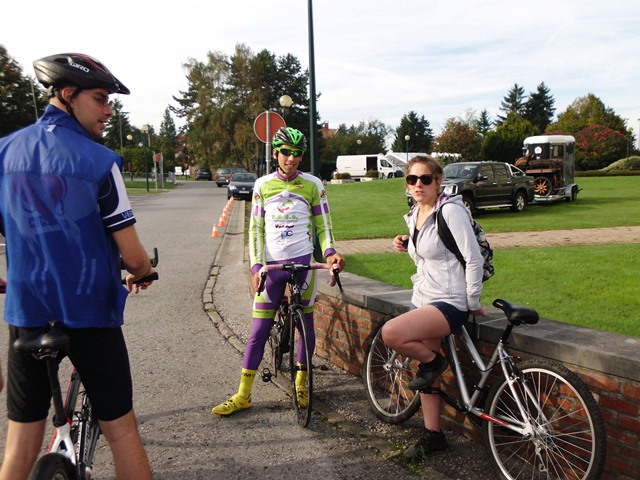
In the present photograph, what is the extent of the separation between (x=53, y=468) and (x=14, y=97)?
39.2m

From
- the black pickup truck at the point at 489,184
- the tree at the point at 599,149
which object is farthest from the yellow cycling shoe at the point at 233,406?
the tree at the point at 599,149

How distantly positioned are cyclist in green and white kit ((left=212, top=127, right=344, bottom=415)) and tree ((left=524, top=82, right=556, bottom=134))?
103 m

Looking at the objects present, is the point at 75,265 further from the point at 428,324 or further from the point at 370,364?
the point at 370,364

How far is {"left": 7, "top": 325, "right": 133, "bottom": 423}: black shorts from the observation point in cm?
207

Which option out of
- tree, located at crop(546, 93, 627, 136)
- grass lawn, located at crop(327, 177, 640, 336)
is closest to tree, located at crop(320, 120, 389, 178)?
tree, located at crop(546, 93, 627, 136)

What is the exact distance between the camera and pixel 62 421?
212 centimetres

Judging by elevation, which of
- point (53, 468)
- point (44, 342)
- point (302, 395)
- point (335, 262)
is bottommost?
point (302, 395)

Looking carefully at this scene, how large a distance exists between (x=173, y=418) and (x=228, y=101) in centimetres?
6109

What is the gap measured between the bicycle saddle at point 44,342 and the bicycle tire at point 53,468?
0.41 m

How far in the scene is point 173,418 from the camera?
13.2 ft

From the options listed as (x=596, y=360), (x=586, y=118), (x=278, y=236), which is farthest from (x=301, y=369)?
(x=586, y=118)

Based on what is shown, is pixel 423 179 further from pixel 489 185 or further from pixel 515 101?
pixel 515 101

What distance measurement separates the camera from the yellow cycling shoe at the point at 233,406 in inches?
159

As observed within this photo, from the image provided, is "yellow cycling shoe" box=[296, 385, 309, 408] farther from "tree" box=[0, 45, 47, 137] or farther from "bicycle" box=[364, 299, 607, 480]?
"tree" box=[0, 45, 47, 137]
